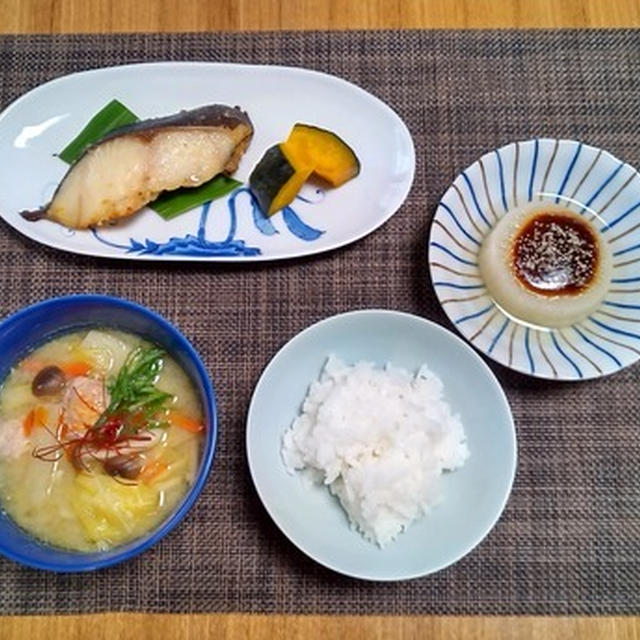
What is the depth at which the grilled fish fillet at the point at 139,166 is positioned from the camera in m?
1.70

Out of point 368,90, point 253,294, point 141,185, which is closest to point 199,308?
point 253,294

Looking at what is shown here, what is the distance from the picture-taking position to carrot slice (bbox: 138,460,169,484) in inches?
60.1

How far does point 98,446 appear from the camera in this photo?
153 cm

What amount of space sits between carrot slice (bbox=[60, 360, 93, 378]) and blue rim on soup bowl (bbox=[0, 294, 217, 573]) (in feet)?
0.20

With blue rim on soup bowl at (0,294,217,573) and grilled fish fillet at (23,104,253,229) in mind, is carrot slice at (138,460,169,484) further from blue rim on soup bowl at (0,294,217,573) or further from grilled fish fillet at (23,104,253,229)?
grilled fish fillet at (23,104,253,229)

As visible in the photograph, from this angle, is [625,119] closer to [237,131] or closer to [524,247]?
[524,247]

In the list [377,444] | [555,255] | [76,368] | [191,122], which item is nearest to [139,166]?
[191,122]

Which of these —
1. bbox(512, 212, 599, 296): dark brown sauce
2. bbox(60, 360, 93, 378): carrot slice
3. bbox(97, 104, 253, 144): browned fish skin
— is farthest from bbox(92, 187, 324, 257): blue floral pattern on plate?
bbox(512, 212, 599, 296): dark brown sauce

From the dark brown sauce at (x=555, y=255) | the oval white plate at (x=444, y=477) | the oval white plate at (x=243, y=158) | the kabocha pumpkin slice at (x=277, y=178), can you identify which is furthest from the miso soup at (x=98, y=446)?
the dark brown sauce at (x=555, y=255)

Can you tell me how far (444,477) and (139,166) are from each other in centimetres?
85

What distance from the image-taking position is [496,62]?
1.82 meters

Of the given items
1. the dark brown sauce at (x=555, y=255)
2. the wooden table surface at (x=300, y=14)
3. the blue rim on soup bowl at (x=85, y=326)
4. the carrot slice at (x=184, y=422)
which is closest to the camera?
the blue rim on soup bowl at (x=85, y=326)

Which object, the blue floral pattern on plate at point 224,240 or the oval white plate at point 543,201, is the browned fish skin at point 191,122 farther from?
the oval white plate at point 543,201

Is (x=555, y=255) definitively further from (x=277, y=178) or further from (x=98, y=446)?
(x=98, y=446)
